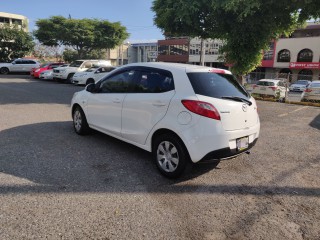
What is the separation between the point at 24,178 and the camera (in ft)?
13.1

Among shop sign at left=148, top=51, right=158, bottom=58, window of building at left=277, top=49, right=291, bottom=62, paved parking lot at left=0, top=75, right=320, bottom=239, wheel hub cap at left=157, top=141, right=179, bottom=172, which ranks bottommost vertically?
paved parking lot at left=0, top=75, right=320, bottom=239

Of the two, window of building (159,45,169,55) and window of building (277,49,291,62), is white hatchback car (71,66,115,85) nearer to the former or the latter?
window of building (277,49,291,62)

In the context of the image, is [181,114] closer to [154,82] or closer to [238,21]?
[154,82]

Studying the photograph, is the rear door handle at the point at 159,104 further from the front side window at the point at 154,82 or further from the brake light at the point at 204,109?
the brake light at the point at 204,109

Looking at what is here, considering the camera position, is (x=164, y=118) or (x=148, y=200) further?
(x=164, y=118)

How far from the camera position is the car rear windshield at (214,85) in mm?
3996

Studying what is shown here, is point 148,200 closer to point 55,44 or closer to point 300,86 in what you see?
point 300,86

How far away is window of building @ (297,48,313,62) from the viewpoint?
3744cm

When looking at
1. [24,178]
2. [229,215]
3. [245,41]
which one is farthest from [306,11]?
[24,178]

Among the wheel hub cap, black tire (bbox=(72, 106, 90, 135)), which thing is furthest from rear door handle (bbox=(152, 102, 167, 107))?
black tire (bbox=(72, 106, 90, 135))

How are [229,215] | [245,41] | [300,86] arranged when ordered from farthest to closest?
[300,86] < [245,41] < [229,215]

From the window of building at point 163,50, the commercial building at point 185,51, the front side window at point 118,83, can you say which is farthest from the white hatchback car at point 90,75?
the window of building at point 163,50

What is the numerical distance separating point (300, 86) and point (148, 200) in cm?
2615

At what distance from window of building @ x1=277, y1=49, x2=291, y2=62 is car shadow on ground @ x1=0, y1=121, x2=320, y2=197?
39.9 metres
